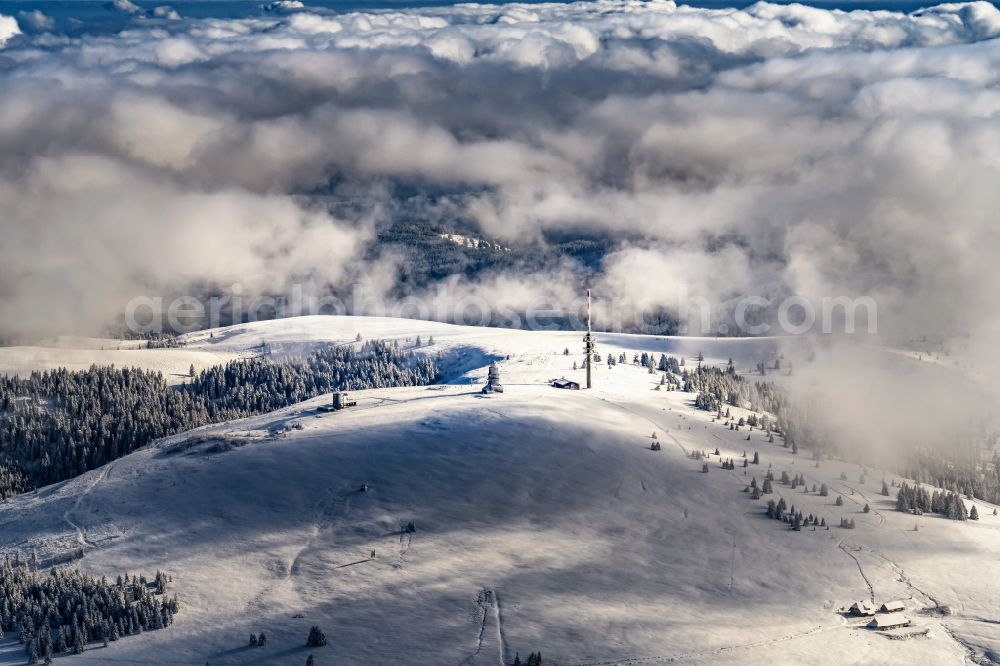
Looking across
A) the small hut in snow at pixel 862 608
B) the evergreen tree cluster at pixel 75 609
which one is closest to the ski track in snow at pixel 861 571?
the small hut in snow at pixel 862 608

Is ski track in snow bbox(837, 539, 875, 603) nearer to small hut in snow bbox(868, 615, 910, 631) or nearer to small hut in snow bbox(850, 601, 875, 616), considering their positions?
small hut in snow bbox(850, 601, 875, 616)

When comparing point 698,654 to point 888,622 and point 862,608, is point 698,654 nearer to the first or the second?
point 888,622

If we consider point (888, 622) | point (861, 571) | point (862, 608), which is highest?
point (861, 571)

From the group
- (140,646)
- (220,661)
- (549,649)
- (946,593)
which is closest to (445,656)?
(549,649)

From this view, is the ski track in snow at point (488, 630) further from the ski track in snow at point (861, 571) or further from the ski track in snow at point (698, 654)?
the ski track in snow at point (861, 571)

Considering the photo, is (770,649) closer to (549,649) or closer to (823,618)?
(823,618)

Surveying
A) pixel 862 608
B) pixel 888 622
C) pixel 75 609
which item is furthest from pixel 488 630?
pixel 75 609

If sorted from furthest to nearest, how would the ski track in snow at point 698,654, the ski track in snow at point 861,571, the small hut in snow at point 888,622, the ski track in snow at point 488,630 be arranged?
the ski track in snow at point 861,571 → the small hut in snow at point 888,622 → the ski track in snow at point 488,630 → the ski track in snow at point 698,654

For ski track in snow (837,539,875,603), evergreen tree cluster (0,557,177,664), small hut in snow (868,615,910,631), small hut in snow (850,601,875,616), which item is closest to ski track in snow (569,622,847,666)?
small hut in snow (868,615,910,631)
